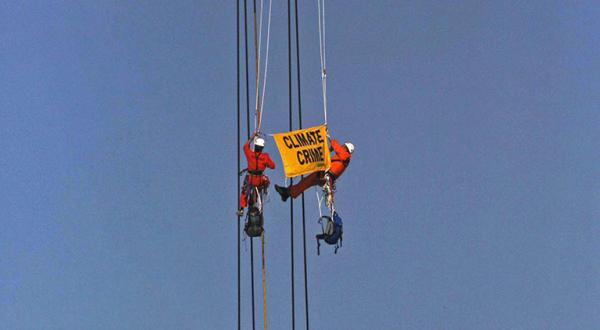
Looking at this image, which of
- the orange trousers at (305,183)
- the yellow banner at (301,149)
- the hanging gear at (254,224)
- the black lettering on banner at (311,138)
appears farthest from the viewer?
the orange trousers at (305,183)

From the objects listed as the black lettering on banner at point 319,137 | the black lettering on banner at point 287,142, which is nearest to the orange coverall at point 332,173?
the black lettering on banner at point 319,137

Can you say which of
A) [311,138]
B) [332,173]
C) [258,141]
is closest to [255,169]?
[258,141]

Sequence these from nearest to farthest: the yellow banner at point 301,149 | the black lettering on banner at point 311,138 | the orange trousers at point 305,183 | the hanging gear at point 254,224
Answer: the hanging gear at point 254,224
the yellow banner at point 301,149
the black lettering on banner at point 311,138
the orange trousers at point 305,183

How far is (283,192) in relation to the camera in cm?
1725

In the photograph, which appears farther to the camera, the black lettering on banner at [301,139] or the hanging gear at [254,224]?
the black lettering on banner at [301,139]

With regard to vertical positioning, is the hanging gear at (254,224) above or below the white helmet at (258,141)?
below

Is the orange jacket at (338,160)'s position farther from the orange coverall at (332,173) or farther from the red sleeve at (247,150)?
the red sleeve at (247,150)

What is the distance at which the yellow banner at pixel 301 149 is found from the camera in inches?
637

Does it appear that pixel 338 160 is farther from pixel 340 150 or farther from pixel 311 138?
pixel 311 138

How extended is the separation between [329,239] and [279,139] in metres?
1.73

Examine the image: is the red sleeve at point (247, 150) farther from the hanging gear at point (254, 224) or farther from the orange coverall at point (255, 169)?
the hanging gear at point (254, 224)

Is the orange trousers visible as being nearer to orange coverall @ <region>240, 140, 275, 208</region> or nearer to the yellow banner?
the yellow banner

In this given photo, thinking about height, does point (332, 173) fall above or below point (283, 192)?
above

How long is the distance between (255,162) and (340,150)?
72.2 inches
